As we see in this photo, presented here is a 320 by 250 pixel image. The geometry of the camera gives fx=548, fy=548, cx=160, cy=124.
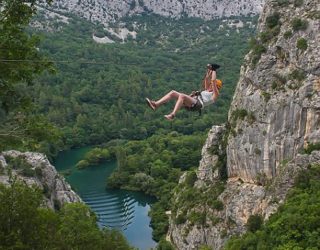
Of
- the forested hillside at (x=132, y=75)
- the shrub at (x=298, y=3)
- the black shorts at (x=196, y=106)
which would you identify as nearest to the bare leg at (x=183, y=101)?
the black shorts at (x=196, y=106)

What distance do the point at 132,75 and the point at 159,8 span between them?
63915 mm

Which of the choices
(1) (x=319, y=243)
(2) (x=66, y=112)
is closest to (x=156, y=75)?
(2) (x=66, y=112)

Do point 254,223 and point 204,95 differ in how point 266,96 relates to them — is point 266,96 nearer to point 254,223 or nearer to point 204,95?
point 254,223

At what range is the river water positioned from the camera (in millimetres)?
54750

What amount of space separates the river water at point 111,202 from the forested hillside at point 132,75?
7.40 meters

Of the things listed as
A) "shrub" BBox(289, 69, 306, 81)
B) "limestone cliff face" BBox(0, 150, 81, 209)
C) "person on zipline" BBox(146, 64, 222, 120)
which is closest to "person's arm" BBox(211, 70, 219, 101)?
"person on zipline" BBox(146, 64, 222, 120)

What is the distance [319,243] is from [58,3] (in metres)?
167

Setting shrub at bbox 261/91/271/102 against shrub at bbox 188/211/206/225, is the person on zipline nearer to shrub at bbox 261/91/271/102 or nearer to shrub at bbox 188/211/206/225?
shrub at bbox 261/91/271/102

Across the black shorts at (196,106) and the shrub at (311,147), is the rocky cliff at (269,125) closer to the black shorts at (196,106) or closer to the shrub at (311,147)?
the shrub at (311,147)

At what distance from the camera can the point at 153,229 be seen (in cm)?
5588

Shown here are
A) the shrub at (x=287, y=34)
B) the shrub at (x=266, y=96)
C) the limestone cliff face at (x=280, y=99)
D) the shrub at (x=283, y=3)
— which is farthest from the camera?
the shrub at (x=283, y=3)

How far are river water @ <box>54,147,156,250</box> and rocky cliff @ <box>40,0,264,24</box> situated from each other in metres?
105

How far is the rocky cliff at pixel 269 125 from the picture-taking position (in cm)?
3731

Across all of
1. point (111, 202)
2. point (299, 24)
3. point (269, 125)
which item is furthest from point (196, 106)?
point (111, 202)
